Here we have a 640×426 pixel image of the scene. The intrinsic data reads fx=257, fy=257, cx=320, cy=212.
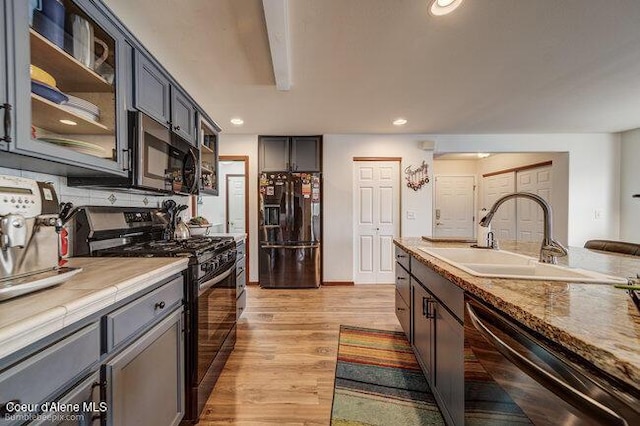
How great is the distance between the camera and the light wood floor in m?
1.52

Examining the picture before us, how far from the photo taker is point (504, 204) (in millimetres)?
5199

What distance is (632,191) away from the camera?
3801 millimetres

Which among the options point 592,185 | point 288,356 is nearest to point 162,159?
point 288,356

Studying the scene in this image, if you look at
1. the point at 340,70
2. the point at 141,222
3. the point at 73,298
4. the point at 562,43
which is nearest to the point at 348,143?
the point at 340,70

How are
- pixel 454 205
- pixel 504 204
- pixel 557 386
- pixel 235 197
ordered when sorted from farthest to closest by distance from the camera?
pixel 454 205, pixel 235 197, pixel 504 204, pixel 557 386

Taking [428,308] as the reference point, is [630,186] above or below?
above

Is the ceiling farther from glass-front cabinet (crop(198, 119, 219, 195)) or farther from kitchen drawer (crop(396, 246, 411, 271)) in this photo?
kitchen drawer (crop(396, 246, 411, 271))

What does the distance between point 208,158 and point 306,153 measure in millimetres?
1567

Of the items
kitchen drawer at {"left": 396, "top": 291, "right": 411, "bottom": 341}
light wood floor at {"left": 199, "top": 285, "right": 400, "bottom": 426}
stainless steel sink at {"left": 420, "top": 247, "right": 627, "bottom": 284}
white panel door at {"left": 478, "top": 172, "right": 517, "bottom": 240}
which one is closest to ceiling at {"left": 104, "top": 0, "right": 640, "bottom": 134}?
stainless steel sink at {"left": 420, "top": 247, "right": 627, "bottom": 284}

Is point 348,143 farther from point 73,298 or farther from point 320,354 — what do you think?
point 73,298

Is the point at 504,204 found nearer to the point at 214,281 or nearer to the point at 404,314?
the point at 404,314

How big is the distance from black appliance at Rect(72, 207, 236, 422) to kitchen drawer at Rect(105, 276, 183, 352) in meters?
0.13

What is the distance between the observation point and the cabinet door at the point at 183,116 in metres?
1.93

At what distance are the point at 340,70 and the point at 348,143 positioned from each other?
74.5 inches
